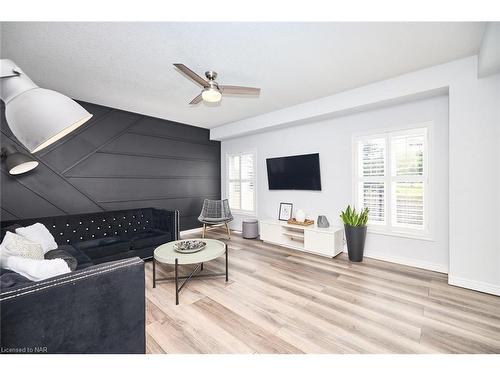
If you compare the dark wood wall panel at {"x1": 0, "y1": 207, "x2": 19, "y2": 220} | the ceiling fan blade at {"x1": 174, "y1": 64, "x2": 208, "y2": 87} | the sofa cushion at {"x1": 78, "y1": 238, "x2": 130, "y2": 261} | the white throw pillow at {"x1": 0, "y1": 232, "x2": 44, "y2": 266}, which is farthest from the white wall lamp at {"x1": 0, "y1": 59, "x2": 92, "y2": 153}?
the dark wood wall panel at {"x1": 0, "y1": 207, "x2": 19, "y2": 220}

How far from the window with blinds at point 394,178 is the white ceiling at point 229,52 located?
3.15ft

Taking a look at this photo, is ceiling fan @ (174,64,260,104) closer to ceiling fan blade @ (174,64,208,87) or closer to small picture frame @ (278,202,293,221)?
ceiling fan blade @ (174,64,208,87)

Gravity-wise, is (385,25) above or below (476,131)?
above

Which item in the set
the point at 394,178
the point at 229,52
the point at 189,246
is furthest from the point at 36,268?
the point at 394,178

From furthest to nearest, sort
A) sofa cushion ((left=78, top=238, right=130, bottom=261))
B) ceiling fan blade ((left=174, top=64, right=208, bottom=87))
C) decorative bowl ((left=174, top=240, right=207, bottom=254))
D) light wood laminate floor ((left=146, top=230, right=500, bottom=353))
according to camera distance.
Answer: sofa cushion ((left=78, top=238, right=130, bottom=261))
decorative bowl ((left=174, top=240, right=207, bottom=254))
ceiling fan blade ((left=174, top=64, right=208, bottom=87))
light wood laminate floor ((left=146, top=230, right=500, bottom=353))

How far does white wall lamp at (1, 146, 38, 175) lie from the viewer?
260 centimetres

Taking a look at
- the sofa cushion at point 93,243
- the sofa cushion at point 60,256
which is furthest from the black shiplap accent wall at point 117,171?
the sofa cushion at point 60,256

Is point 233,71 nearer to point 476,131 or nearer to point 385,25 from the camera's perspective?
point 385,25

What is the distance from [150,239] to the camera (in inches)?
131

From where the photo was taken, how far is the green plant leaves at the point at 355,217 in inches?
128
